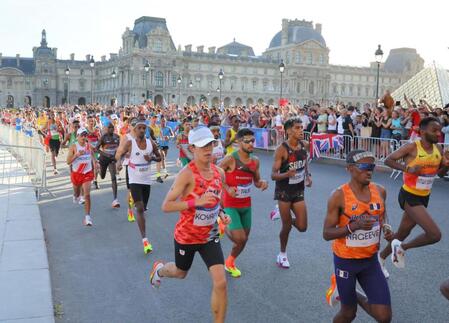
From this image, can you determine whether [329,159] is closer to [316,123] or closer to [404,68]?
[316,123]

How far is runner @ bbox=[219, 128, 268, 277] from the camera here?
609cm

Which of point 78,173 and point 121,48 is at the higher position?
point 121,48

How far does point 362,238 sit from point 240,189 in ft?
7.38

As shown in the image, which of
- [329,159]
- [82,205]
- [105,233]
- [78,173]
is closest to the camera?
[105,233]

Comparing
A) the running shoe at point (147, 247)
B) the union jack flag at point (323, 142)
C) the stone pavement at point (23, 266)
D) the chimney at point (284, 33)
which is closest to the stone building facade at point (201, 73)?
the chimney at point (284, 33)

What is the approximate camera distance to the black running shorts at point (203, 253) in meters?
4.53

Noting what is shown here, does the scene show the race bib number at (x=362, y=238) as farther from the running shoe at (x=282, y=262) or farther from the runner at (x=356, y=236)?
the running shoe at (x=282, y=262)

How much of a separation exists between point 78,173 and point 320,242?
15.2 ft

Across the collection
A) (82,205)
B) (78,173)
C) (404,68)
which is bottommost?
(82,205)

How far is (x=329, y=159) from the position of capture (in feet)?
60.0

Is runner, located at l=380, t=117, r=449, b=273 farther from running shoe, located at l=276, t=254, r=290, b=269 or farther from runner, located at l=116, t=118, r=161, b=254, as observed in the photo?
runner, located at l=116, t=118, r=161, b=254

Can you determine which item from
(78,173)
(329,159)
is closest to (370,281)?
(78,173)

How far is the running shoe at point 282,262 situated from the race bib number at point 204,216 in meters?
2.20

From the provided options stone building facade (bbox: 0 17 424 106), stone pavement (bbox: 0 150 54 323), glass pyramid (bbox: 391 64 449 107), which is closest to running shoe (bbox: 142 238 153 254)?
stone pavement (bbox: 0 150 54 323)
